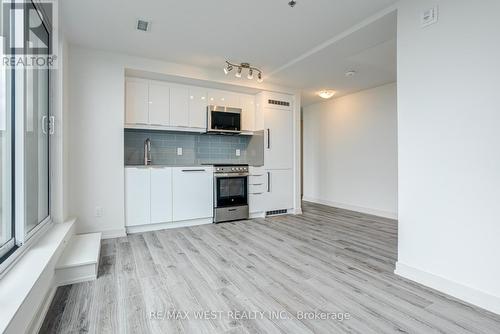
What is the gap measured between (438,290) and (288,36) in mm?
2925

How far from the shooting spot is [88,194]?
331cm

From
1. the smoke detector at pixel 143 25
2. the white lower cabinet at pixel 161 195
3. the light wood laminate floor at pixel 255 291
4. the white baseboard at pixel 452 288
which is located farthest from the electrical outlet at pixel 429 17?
the white lower cabinet at pixel 161 195

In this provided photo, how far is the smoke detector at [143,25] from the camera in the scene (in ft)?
8.82

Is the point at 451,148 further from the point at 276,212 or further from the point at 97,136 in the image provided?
the point at 97,136

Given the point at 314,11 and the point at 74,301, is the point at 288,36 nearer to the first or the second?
the point at 314,11

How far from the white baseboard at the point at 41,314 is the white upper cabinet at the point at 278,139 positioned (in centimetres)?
342

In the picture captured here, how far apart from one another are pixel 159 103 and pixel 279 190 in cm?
259

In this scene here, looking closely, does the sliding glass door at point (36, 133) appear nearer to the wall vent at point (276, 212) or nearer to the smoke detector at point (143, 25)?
the smoke detector at point (143, 25)

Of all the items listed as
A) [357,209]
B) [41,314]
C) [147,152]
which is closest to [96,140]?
[147,152]

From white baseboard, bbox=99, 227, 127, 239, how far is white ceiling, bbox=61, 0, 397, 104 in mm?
2428

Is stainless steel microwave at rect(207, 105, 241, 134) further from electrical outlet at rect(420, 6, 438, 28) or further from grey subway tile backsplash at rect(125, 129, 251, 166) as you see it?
electrical outlet at rect(420, 6, 438, 28)

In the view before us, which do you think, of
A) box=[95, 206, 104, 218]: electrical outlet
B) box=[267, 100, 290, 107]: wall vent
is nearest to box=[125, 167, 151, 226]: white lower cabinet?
box=[95, 206, 104, 218]: electrical outlet

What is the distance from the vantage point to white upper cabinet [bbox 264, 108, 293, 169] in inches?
183

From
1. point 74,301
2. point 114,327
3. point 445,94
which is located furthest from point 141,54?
point 445,94
